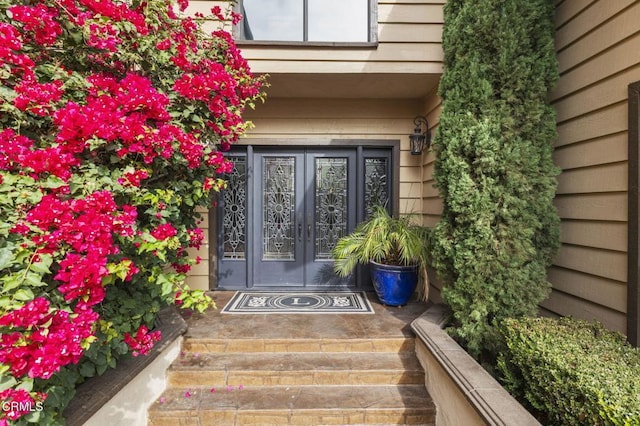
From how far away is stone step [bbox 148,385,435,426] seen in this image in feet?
5.99

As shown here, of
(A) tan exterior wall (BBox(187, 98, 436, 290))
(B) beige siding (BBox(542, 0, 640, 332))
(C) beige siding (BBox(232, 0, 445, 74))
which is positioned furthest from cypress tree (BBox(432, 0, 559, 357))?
(A) tan exterior wall (BBox(187, 98, 436, 290))

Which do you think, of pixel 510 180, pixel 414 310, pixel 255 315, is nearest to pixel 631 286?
pixel 510 180

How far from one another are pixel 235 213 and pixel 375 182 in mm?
1814

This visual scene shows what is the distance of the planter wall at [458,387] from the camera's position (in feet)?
4.30

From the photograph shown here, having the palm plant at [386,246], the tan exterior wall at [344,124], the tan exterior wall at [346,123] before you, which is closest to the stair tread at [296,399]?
the palm plant at [386,246]

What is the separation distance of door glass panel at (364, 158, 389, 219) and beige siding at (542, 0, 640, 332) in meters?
1.70

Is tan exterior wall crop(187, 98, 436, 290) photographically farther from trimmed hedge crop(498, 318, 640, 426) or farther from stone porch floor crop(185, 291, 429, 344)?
trimmed hedge crop(498, 318, 640, 426)

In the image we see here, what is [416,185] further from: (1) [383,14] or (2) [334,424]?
(2) [334,424]

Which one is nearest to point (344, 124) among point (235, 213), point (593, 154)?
point (235, 213)

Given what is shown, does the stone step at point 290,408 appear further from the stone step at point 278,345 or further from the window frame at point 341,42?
the window frame at point 341,42

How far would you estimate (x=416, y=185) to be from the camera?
342cm

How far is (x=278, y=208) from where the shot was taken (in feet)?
11.6

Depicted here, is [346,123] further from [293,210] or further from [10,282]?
[10,282]

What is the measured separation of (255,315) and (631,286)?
269 centimetres
